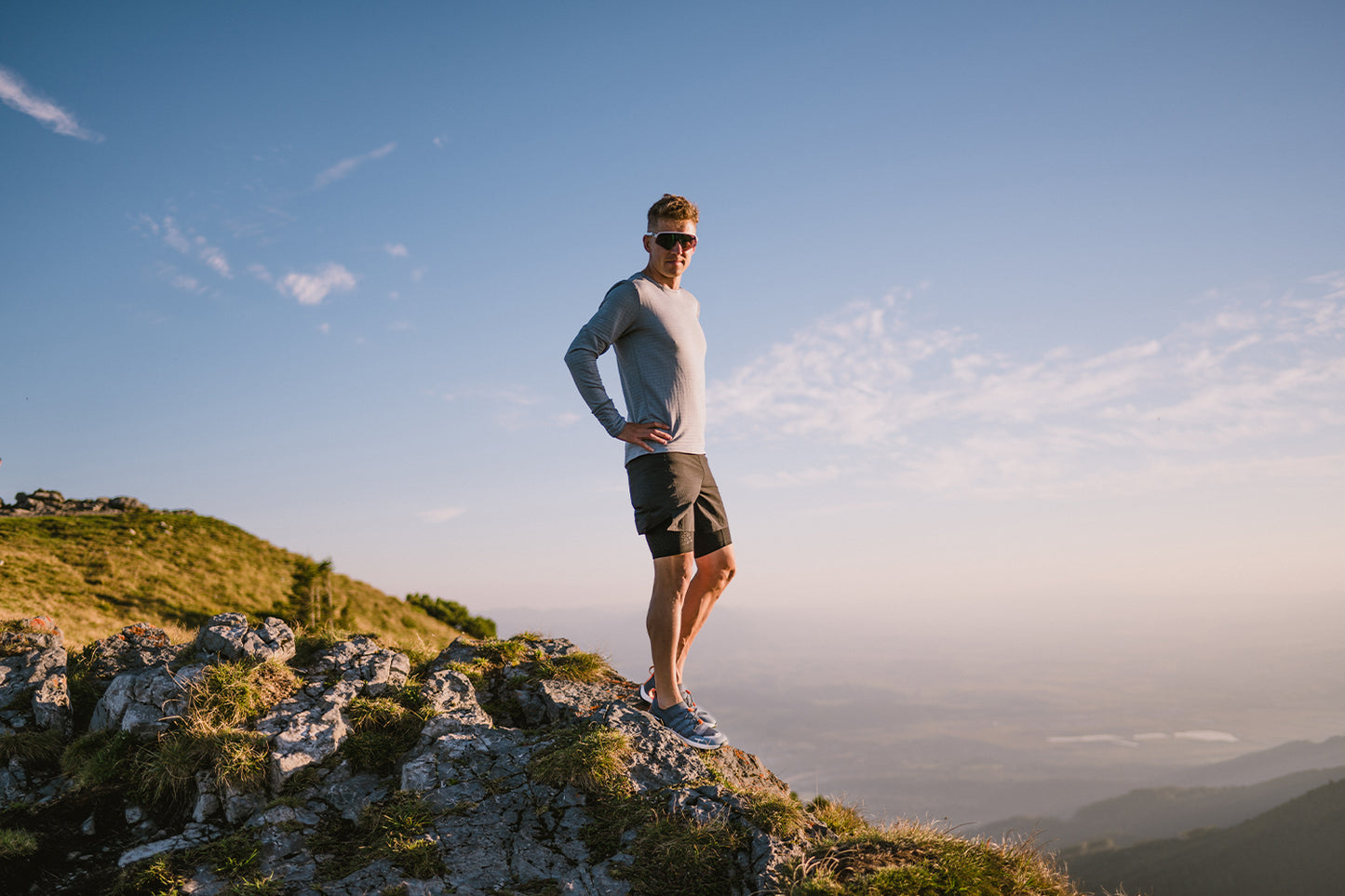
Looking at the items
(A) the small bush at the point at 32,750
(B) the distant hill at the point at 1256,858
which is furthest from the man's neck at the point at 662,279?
(B) the distant hill at the point at 1256,858

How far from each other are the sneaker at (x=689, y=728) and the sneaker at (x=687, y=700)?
2.4 inches

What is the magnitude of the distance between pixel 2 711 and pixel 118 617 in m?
15.2

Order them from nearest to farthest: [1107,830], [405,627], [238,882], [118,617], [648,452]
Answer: [238,882]
[648,452]
[118,617]
[405,627]
[1107,830]

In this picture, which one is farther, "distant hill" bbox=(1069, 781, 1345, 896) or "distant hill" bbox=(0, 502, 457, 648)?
"distant hill" bbox=(1069, 781, 1345, 896)

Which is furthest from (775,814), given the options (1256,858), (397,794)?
(1256,858)

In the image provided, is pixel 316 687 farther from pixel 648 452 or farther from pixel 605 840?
pixel 648 452

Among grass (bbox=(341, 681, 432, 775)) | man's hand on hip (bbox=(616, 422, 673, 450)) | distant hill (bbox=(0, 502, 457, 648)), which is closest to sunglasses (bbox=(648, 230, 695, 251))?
man's hand on hip (bbox=(616, 422, 673, 450))

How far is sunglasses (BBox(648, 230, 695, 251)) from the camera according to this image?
5684mm

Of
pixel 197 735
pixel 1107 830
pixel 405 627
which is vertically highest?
pixel 405 627

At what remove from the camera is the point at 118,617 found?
62.0ft

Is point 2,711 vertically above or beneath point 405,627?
beneath

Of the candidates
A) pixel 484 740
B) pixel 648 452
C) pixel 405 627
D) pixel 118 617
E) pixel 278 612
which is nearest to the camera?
pixel 648 452

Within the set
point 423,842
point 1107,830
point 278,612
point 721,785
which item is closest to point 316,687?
point 423,842

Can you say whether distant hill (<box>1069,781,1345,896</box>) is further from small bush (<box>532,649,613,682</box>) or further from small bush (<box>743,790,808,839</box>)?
small bush (<box>743,790,808,839</box>)
